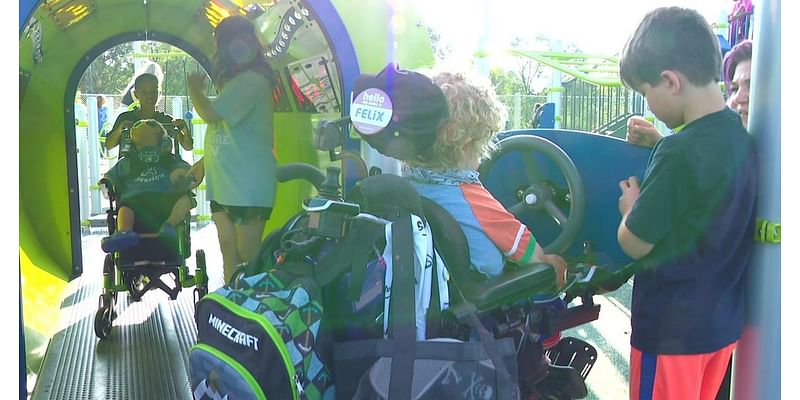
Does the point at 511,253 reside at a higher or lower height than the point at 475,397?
higher

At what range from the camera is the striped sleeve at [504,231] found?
6.18ft

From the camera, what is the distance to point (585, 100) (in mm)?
8164

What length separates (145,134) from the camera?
461 cm

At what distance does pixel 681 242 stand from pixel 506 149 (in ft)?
2.20

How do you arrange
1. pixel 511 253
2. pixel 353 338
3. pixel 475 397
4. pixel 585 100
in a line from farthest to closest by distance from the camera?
pixel 585 100, pixel 511 253, pixel 353 338, pixel 475 397

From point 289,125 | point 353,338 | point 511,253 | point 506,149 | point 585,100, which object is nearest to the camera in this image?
point 353,338

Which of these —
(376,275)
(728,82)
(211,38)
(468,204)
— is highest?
(211,38)

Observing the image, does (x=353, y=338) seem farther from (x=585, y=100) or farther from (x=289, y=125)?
(x=585, y=100)

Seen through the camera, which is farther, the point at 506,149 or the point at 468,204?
the point at 506,149

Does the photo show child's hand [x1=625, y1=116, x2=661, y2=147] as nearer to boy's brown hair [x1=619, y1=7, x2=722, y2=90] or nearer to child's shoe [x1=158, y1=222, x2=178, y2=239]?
Answer: boy's brown hair [x1=619, y1=7, x2=722, y2=90]

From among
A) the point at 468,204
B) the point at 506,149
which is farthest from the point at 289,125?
the point at 468,204

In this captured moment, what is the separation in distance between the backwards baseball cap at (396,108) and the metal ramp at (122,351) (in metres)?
2.08

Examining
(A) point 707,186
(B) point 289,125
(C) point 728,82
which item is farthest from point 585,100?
(A) point 707,186

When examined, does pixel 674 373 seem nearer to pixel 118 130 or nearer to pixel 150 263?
pixel 150 263
